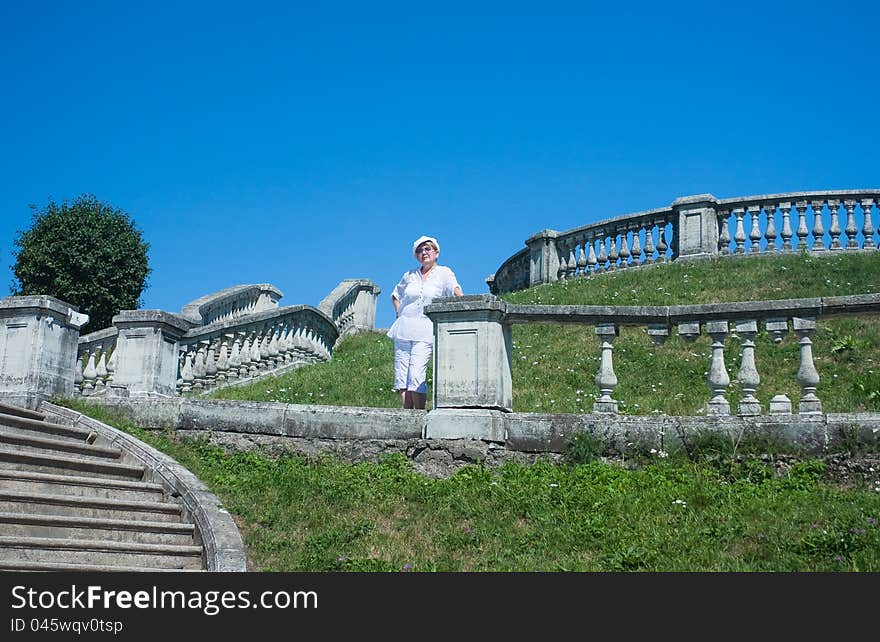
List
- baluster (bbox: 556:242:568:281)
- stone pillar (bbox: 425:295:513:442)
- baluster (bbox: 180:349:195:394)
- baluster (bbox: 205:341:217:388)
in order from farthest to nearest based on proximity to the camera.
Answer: baluster (bbox: 556:242:568:281) < baluster (bbox: 205:341:217:388) < baluster (bbox: 180:349:195:394) < stone pillar (bbox: 425:295:513:442)

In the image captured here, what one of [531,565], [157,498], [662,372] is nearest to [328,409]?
[157,498]

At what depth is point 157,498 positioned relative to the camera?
8.05m

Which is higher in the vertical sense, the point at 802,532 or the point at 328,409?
the point at 328,409

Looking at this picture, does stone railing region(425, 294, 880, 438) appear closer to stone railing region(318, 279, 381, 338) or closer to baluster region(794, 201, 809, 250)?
baluster region(794, 201, 809, 250)

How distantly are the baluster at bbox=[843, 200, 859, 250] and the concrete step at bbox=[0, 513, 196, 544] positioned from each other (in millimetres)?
14157

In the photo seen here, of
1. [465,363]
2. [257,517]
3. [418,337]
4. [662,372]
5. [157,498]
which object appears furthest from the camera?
[662,372]

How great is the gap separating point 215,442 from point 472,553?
3.38 metres

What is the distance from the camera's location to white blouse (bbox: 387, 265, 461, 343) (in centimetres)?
927

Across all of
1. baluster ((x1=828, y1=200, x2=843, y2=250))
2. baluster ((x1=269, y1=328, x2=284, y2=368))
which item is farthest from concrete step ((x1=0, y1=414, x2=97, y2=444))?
baluster ((x1=828, y1=200, x2=843, y2=250))

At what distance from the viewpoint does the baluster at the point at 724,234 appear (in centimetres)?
1839

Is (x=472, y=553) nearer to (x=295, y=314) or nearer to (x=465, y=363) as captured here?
(x=465, y=363)

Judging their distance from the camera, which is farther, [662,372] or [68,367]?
[662,372]

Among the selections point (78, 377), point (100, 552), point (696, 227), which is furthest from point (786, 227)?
point (100, 552)
